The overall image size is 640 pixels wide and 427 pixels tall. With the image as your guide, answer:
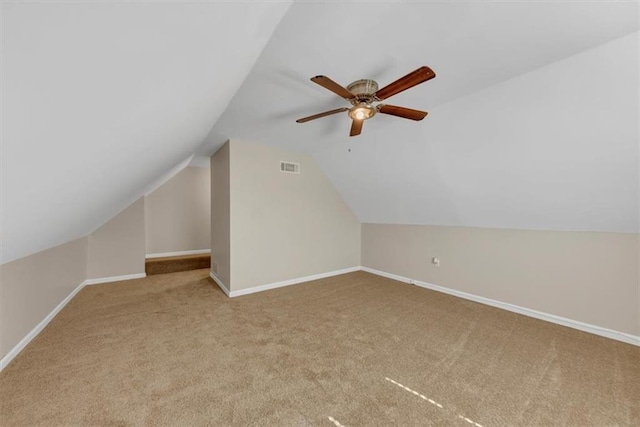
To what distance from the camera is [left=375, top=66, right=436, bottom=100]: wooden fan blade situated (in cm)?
142

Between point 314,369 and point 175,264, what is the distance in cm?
403

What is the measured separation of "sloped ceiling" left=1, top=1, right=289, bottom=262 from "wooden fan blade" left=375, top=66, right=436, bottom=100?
0.80 metres

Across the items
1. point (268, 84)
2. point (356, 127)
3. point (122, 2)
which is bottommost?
point (122, 2)

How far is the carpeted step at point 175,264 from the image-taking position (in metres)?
4.53

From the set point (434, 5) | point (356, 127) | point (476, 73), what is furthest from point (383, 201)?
point (434, 5)

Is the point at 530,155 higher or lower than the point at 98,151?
higher

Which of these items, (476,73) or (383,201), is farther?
(383,201)

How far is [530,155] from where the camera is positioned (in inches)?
89.3

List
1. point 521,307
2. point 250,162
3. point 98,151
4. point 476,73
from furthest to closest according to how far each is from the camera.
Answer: point 250,162, point 521,307, point 476,73, point 98,151

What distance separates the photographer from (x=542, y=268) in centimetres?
280

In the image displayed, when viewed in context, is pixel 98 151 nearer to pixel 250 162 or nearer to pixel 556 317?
pixel 250 162

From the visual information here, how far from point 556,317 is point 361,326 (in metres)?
2.22

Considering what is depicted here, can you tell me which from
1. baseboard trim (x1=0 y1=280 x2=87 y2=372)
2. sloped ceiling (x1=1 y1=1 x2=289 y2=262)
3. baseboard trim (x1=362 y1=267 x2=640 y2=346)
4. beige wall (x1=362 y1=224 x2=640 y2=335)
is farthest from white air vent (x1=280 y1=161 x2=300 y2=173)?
baseboard trim (x1=0 y1=280 x2=87 y2=372)

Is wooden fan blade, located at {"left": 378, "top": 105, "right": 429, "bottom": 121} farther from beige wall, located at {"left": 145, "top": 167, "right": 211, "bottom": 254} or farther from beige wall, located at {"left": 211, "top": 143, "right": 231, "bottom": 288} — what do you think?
beige wall, located at {"left": 145, "top": 167, "right": 211, "bottom": 254}
